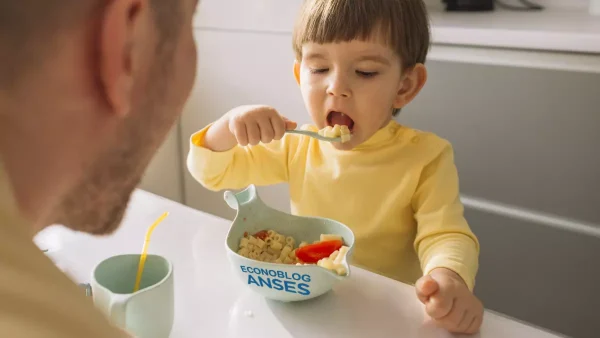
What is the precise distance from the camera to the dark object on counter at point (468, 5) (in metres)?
1.58

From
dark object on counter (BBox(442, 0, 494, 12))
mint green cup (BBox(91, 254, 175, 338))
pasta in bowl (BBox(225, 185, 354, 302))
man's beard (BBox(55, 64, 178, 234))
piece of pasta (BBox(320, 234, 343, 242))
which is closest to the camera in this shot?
man's beard (BBox(55, 64, 178, 234))

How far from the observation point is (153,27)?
13.0 inches

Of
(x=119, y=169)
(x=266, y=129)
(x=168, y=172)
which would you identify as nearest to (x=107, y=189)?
(x=119, y=169)

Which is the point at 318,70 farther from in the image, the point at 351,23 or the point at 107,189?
the point at 107,189

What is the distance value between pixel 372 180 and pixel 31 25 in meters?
0.74

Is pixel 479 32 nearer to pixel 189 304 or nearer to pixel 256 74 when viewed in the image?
pixel 256 74

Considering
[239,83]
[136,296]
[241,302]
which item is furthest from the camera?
[239,83]

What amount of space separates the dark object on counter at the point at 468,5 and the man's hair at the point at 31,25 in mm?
1424

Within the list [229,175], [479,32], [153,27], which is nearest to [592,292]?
[479,32]

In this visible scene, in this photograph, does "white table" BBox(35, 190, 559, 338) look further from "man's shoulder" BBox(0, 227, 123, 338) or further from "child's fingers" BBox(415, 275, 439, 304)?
"man's shoulder" BBox(0, 227, 123, 338)

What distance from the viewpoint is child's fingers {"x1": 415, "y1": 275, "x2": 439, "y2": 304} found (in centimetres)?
69

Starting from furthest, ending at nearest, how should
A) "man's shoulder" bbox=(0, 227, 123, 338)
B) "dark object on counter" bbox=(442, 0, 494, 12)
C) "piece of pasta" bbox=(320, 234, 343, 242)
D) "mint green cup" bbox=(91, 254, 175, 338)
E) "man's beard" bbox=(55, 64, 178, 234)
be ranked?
1. "dark object on counter" bbox=(442, 0, 494, 12)
2. "piece of pasta" bbox=(320, 234, 343, 242)
3. "mint green cup" bbox=(91, 254, 175, 338)
4. "man's beard" bbox=(55, 64, 178, 234)
5. "man's shoulder" bbox=(0, 227, 123, 338)

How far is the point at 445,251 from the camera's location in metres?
0.80

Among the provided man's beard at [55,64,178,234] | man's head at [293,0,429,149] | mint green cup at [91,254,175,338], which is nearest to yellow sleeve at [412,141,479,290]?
man's head at [293,0,429,149]
